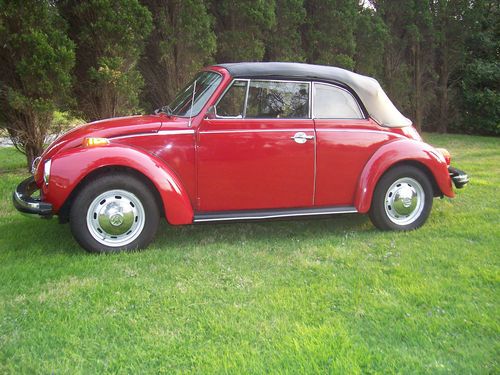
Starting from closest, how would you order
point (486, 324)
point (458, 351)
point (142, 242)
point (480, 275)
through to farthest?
1. point (458, 351)
2. point (486, 324)
3. point (480, 275)
4. point (142, 242)

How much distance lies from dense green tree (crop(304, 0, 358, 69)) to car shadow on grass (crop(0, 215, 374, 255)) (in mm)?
6976

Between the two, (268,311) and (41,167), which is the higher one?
(41,167)

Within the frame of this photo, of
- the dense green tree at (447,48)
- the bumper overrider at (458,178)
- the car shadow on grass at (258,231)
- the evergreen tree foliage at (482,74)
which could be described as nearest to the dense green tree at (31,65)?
the car shadow on grass at (258,231)

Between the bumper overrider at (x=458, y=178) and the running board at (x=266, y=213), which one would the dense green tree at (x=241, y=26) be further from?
the running board at (x=266, y=213)

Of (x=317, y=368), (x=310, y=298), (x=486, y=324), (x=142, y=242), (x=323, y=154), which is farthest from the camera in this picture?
(x=323, y=154)

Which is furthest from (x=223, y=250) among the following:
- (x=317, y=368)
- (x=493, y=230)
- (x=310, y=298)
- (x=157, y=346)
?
(x=493, y=230)

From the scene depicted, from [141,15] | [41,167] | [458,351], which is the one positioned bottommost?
[458,351]

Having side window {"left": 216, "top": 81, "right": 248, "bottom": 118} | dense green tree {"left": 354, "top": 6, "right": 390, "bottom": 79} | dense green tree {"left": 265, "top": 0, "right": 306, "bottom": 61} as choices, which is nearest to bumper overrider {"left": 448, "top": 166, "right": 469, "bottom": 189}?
side window {"left": 216, "top": 81, "right": 248, "bottom": 118}

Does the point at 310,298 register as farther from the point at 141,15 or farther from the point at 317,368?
the point at 141,15

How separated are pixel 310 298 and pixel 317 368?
0.86m

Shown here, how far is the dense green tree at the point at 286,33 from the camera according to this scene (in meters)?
10.6

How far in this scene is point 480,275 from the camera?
3.86 m

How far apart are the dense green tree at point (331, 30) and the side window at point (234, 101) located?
748 cm

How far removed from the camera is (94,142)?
167 inches
